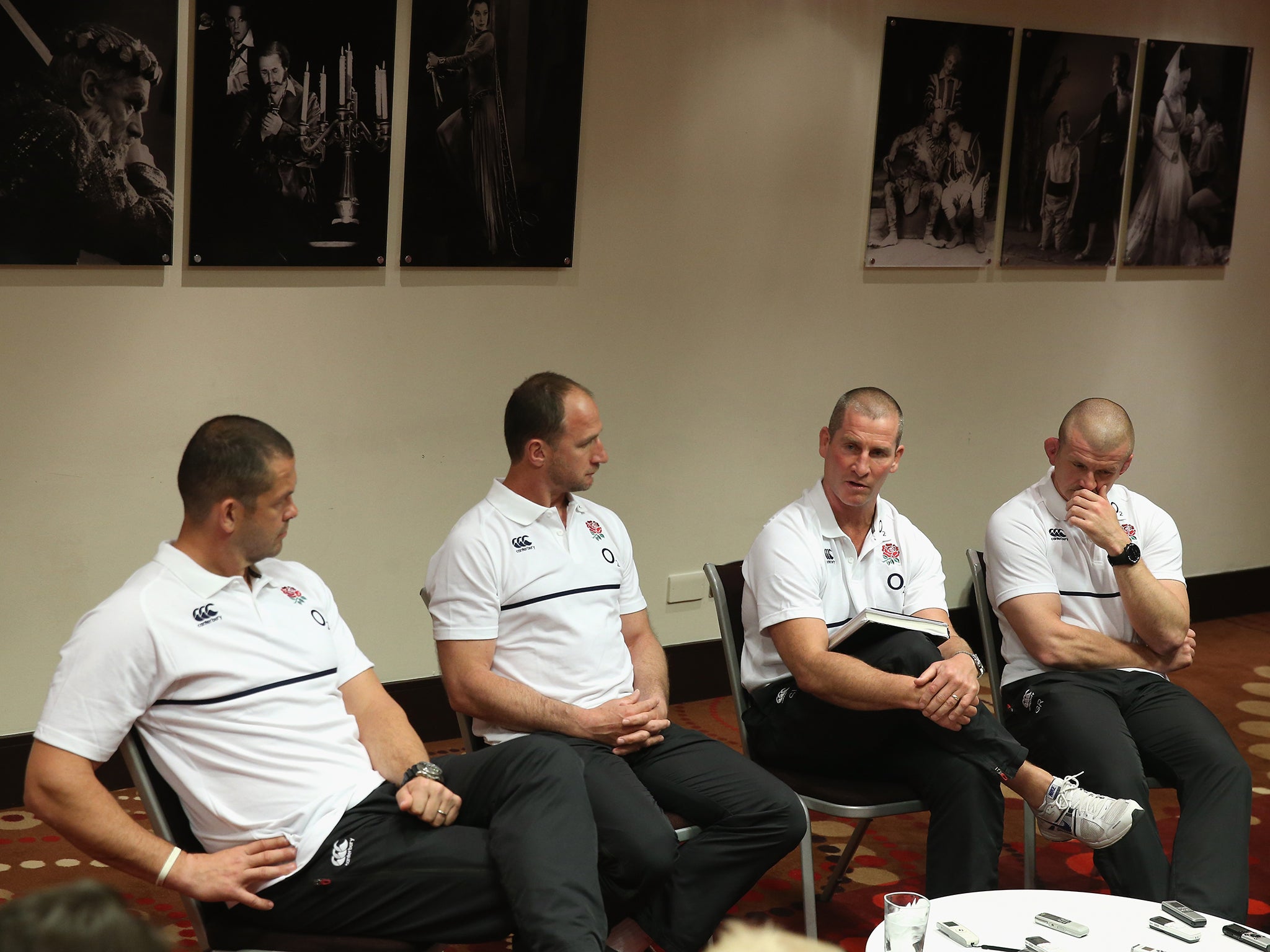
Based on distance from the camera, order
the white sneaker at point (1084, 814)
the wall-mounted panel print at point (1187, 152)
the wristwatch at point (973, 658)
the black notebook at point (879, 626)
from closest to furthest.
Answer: the white sneaker at point (1084, 814) → the black notebook at point (879, 626) → the wristwatch at point (973, 658) → the wall-mounted panel print at point (1187, 152)

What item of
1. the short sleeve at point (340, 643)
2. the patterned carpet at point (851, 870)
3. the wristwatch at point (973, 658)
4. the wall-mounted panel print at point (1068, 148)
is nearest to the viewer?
the short sleeve at point (340, 643)

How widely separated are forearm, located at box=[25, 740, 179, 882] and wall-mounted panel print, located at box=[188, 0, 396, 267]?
1.92m

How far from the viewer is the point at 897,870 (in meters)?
3.59

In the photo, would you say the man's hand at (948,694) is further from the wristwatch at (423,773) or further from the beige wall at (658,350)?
the beige wall at (658,350)

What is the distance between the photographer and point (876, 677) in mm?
2930

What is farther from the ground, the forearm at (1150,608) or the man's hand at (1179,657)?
the forearm at (1150,608)

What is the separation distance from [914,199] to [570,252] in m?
1.49

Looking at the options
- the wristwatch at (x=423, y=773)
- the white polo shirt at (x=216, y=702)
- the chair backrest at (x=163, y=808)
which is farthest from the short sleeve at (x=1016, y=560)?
the chair backrest at (x=163, y=808)

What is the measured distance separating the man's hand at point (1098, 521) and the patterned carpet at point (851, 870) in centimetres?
95

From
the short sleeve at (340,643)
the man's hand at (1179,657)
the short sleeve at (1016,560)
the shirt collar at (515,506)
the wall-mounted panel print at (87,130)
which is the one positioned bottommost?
the man's hand at (1179,657)

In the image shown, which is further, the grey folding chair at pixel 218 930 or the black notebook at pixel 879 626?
the black notebook at pixel 879 626

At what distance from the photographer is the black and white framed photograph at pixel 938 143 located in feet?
16.0

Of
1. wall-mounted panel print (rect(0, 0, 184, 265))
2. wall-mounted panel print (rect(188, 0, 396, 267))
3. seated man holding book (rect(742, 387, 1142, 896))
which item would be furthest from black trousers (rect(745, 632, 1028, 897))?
wall-mounted panel print (rect(0, 0, 184, 265))

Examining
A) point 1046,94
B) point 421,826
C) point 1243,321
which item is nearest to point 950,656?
point 421,826
